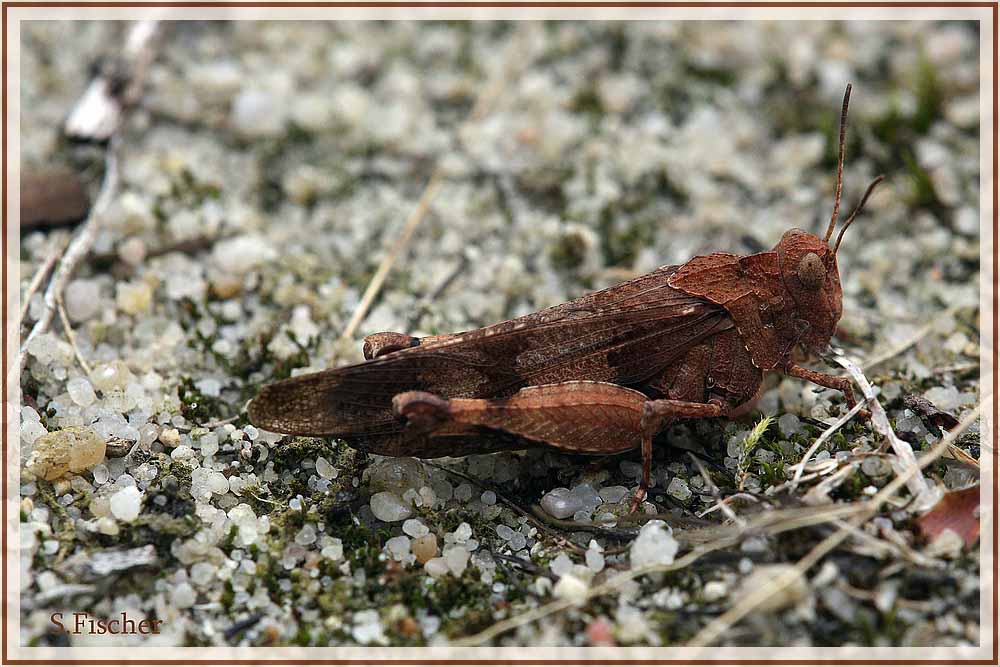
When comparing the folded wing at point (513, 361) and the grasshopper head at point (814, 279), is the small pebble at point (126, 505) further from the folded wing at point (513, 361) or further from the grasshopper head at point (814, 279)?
the grasshopper head at point (814, 279)

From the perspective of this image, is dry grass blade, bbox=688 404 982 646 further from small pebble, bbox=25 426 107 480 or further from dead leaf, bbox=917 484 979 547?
small pebble, bbox=25 426 107 480

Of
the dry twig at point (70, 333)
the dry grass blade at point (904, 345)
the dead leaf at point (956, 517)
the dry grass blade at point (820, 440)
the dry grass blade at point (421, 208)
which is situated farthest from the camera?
the dry grass blade at point (421, 208)

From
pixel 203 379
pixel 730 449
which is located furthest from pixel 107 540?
pixel 730 449

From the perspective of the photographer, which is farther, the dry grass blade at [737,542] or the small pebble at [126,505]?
the small pebble at [126,505]

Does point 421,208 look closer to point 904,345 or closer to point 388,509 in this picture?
point 388,509

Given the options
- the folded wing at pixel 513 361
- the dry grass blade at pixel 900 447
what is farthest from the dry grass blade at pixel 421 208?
the dry grass blade at pixel 900 447

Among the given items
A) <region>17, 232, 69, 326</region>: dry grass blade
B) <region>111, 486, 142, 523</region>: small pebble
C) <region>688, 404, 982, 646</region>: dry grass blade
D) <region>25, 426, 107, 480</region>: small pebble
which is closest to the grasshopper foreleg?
<region>688, 404, 982, 646</region>: dry grass blade

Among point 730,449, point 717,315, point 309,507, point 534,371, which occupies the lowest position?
point 309,507

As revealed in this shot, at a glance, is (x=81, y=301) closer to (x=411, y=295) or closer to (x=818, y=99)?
(x=411, y=295)
